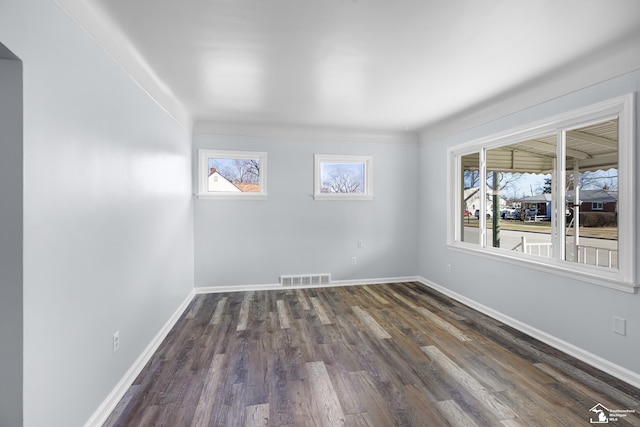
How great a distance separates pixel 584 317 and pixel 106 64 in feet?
13.5

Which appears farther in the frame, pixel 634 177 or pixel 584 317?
pixel 584 317

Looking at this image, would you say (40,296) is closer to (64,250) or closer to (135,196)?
(64,250)

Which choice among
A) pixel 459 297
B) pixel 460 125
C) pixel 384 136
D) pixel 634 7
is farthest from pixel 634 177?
pixel 384 136

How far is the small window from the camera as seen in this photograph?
463 cm

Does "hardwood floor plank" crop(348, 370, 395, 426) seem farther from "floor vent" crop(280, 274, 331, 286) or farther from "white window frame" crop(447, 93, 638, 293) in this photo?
"floor vent" crop(280, 274, 331, 286)

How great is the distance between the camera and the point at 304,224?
15.1 ft

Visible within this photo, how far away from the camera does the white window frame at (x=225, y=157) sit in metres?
4.27

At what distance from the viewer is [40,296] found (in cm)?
130

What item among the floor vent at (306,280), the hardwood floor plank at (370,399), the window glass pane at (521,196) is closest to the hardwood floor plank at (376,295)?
the floor vent at (306,280)

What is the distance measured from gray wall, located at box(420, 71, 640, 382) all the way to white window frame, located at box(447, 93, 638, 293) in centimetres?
6

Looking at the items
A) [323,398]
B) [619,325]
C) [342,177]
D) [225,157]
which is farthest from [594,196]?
[225,157]

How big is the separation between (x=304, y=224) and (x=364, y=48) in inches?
112

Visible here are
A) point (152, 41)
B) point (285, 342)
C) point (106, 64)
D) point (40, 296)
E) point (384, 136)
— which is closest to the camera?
point (40, 296)

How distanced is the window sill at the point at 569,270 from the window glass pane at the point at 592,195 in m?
0.08
